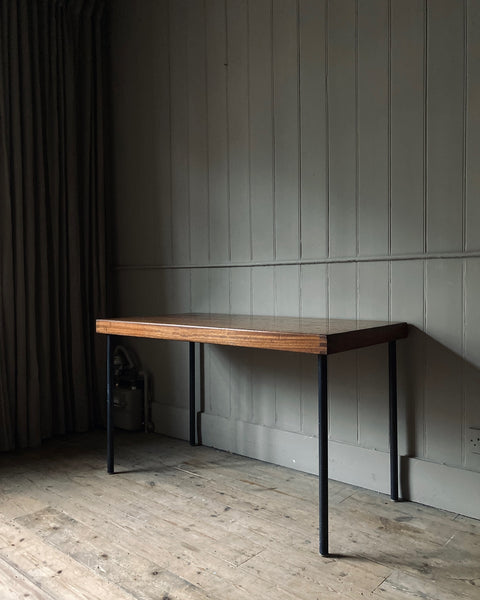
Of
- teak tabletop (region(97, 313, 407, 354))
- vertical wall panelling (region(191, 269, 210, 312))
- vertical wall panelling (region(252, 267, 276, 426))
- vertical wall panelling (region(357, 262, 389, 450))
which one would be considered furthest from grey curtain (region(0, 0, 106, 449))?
vertical wall panelling (region(357, 262, 389, 450))

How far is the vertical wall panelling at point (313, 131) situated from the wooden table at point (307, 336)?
387mm

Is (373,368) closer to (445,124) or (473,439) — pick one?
(473,439)

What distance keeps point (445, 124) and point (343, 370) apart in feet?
3.43

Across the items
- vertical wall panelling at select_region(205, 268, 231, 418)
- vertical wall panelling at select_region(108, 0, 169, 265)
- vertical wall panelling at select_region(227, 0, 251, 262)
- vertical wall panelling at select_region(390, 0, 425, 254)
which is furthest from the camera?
vertical wall panelling at select_region(108, 0, 169, 265)

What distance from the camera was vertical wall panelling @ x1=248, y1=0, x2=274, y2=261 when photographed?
8.63 feet

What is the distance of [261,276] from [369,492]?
106 centimetres

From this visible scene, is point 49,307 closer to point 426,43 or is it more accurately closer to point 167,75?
point 167,75

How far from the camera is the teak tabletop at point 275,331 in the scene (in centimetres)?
179

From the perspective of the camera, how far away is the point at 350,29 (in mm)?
2330

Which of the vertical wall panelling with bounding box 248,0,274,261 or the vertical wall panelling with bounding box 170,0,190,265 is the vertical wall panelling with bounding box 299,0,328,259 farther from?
the vertical wall panelling with bounding box 170,0,190,265

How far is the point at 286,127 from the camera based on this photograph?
257 centimetres

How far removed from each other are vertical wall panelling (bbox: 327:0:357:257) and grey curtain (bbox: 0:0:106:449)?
1513 millimetres

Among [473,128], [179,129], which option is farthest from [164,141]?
[473,128]

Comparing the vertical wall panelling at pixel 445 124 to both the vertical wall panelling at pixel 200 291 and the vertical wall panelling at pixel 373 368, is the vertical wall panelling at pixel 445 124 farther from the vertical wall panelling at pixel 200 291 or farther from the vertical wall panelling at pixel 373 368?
the vertical wall panelling at pixel 200 291
